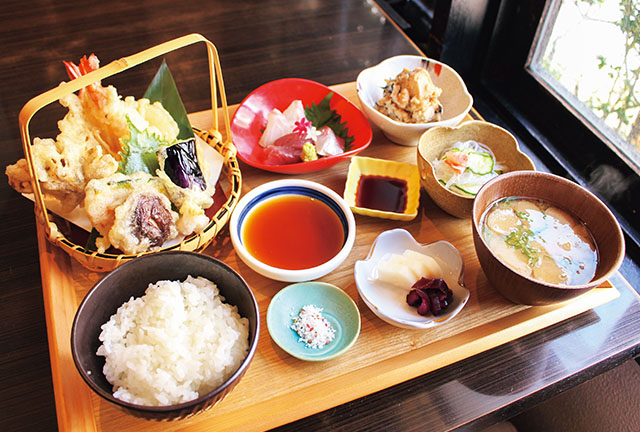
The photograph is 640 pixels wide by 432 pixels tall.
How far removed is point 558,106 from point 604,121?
271mm

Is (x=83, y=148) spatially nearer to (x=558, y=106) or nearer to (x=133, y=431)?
(x=133, y=431)

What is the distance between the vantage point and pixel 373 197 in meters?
1.94

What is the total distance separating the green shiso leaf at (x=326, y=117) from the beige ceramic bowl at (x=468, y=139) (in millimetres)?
370

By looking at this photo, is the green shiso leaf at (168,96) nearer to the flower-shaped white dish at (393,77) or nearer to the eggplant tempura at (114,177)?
the eggplant tempura at (114,177)

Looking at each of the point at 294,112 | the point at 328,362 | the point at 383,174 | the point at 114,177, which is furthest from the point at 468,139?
the point at 114,177

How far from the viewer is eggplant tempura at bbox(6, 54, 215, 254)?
5.04 feet

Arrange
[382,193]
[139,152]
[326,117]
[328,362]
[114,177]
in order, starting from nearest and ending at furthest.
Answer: [328,362], [114,177], [139,152], [382,193], [326,117]

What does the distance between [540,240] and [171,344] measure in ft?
3.84

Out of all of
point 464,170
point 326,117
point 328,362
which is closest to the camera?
point 328,362

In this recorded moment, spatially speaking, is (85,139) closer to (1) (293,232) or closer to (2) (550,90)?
(1) (293,232)

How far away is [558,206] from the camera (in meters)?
1.70

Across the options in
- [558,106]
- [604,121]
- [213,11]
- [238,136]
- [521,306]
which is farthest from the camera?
[213,11]

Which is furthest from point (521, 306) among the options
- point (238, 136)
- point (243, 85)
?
point (243, 85)

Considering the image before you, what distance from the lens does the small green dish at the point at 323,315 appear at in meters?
1.46
